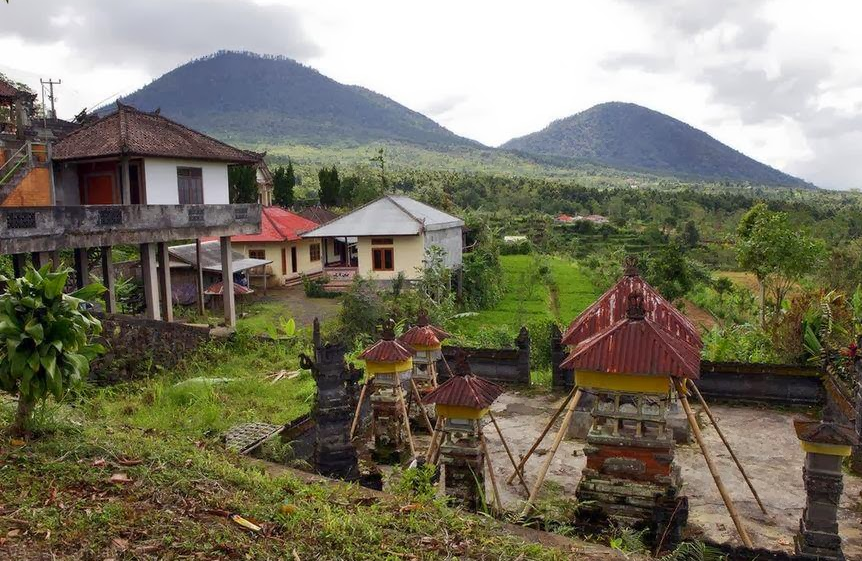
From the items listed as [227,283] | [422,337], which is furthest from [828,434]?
[227,283]

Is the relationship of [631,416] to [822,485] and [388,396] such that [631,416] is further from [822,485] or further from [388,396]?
[388,396]

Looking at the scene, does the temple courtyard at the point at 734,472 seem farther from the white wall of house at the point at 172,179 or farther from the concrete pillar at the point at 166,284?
the white wall of house at the point at 172,179

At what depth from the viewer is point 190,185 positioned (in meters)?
19.7

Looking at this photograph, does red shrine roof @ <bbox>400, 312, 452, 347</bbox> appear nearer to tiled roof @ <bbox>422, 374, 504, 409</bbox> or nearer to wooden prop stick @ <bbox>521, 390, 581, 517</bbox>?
tiled roof @ <bbox>422, 374, 504, 409</bbox>

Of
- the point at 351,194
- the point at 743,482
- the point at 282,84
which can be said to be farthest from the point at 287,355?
the point at 282,84

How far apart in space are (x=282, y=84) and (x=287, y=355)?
19055 centimetres

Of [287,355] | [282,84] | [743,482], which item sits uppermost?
[282,84]

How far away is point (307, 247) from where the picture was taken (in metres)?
34.0

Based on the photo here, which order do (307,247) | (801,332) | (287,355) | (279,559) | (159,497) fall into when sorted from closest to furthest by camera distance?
(279,559), (159,497), (801,332), (287,355), (307,247)

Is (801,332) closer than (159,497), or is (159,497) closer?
(159,497)

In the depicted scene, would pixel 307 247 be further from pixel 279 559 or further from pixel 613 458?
pixel 279 559

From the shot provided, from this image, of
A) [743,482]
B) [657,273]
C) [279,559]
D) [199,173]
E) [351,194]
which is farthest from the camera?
[351,194]

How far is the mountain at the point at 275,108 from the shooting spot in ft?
511

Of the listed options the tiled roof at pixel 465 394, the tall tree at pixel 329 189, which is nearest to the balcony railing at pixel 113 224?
the tiled roof at pixel 465 394
